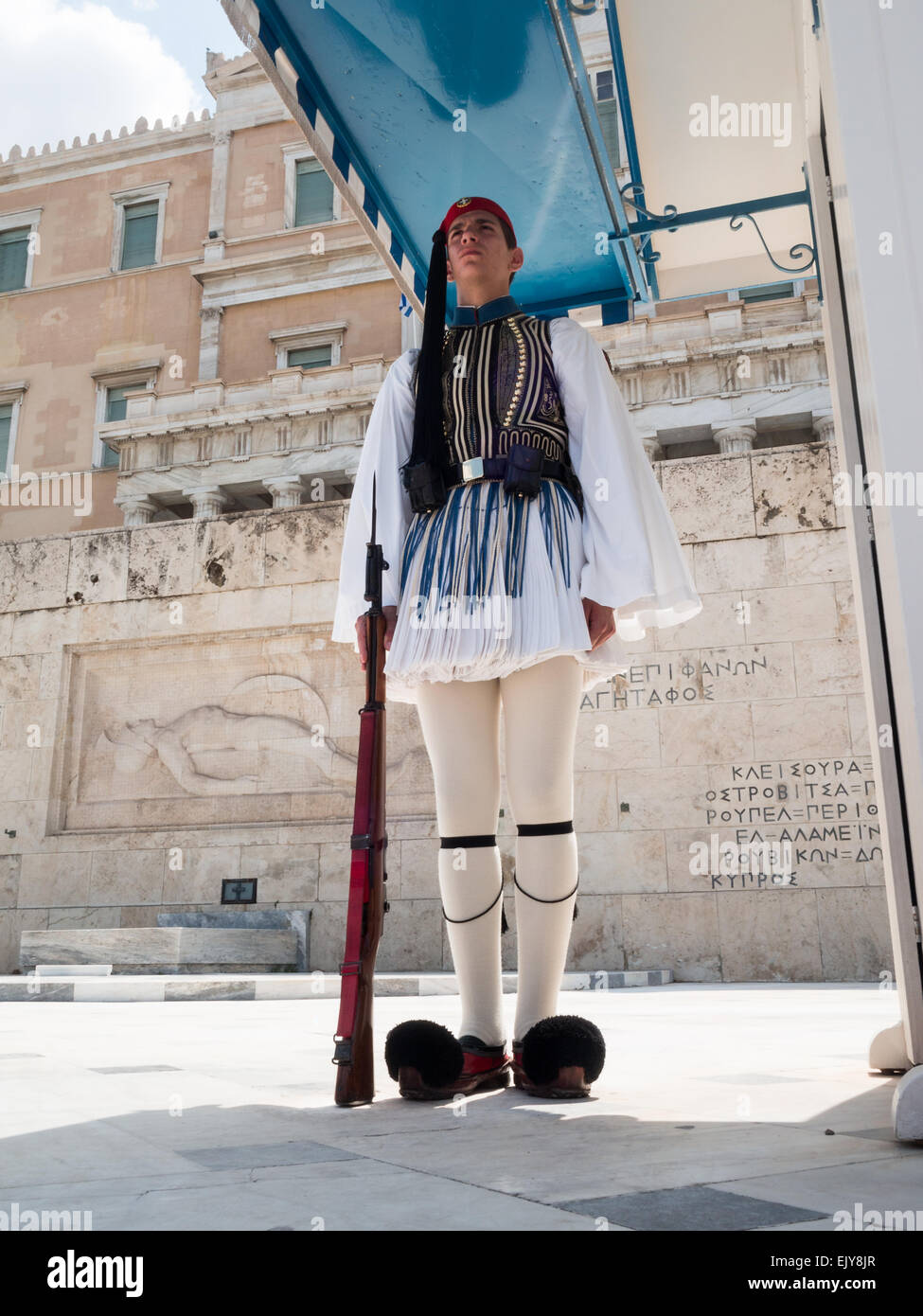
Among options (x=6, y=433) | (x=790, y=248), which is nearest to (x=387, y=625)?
(x=790, y=248)

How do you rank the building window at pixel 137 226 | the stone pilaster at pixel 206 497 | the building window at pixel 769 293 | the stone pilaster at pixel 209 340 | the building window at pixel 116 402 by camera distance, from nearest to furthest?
the building window at pixel 769 293
the stone pilaster at pixel 206 497
the stone pilaster at pixel 209 340
the building window at pixel 116 402
the building window at pixel 137 226

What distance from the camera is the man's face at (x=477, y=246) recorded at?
125 inches

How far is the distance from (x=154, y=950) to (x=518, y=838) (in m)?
6.29

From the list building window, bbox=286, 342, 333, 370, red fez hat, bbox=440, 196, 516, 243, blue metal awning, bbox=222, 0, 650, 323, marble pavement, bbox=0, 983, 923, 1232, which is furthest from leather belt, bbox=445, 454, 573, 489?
building window, bbox=286, 342, 333, 370

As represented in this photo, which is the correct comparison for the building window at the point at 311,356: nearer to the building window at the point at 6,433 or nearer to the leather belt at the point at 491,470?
the building window at the point at 6,433

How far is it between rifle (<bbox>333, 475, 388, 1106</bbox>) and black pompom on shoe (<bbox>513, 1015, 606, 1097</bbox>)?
0.38m

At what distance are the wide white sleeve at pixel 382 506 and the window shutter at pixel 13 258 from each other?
3216 centimetres

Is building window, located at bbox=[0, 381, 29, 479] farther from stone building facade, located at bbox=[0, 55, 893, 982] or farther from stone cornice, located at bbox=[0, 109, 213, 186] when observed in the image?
stone building facade, located at bbox=[0, 55, 893, 982]

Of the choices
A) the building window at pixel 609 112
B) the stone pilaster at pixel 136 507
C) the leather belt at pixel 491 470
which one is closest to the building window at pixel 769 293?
the building window at pixel 609 112

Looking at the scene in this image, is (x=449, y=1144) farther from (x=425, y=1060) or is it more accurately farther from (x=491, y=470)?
(x=491, y=470)

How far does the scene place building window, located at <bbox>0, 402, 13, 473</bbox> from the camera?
29516 millimetres

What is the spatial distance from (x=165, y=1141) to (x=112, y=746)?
9222 mm

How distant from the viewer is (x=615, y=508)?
2.85m

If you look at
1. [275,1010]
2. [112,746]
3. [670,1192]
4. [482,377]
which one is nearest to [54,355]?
[112,746]
